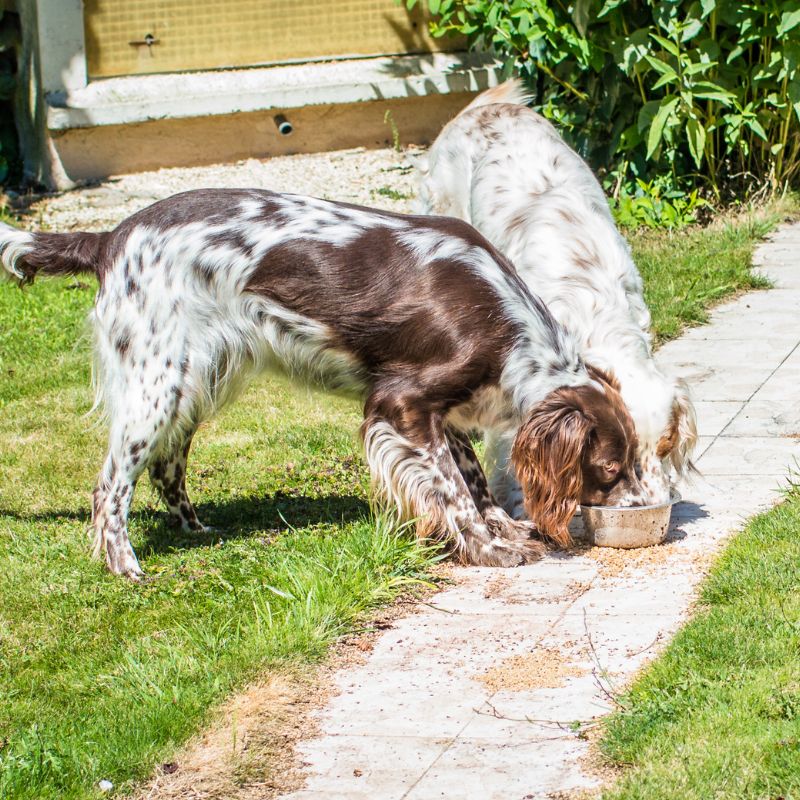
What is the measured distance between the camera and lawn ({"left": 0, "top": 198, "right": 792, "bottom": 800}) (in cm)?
387

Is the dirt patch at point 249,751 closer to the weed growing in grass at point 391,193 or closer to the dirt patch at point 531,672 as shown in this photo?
the dirt patch at point 531,672

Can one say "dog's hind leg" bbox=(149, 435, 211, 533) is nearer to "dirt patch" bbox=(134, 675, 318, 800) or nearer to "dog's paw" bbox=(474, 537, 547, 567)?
"dog's paw" bbox=(474, 537, 547, 567)

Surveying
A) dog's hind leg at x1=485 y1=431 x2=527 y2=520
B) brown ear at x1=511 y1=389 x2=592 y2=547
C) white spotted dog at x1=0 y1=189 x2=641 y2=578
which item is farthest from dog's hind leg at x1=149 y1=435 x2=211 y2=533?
brown ear at x1=511 y1=389 x2=592 y2=547

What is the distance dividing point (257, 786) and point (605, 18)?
7.55 metres

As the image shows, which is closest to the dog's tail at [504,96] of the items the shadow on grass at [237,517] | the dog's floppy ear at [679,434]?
the shadow on grass at [237,517]

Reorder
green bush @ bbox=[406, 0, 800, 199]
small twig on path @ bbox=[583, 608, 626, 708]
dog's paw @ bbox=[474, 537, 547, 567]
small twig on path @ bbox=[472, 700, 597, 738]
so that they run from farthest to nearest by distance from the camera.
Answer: green bush @ bbox=[406, 0, 800, 199]
dog's paw @ bbox=[474, 537, 547, 567]
small twig on path @ bbox=[583, 608, 626, 708]
small twig on path @ bbox=[472, 700, 597, 738]

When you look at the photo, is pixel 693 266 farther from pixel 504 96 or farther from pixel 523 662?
pixel 523 662

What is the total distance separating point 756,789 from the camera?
3162mm

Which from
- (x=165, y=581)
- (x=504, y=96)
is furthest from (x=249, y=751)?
(x=504, y=96)

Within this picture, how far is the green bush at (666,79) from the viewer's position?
30.8 feet

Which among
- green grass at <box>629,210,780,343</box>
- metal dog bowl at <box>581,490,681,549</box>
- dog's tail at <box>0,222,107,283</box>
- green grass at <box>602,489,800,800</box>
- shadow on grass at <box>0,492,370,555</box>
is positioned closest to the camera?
green grass at <box>602,489,800,800</box>

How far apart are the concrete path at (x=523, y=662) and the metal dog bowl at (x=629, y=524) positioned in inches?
1.9

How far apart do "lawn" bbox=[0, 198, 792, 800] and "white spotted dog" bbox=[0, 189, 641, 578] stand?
0.32 meters

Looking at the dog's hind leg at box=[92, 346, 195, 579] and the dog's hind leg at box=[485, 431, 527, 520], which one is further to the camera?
the dog's hind leg at box=[485, 431, 527, 520]
